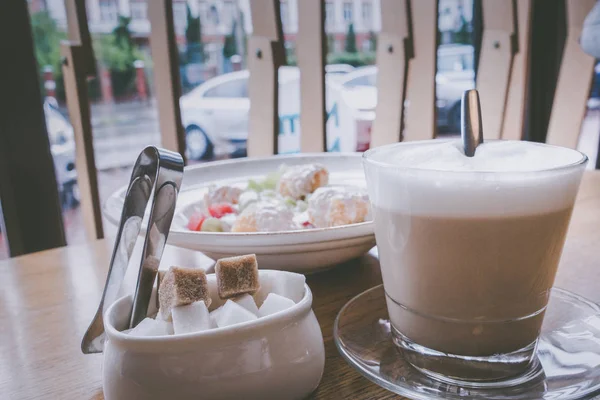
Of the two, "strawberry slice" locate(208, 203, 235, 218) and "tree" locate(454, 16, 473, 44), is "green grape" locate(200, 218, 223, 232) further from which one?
"tree" locate(454, 16, 473, 44)

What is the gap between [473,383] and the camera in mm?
408

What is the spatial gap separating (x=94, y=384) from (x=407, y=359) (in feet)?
0.87

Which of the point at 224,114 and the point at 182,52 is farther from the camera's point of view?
the point at 224,114

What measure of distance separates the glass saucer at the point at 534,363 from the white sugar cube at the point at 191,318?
132mm

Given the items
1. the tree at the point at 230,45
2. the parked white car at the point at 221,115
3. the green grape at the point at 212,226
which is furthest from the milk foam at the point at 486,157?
the parked white car at the point at 221,115

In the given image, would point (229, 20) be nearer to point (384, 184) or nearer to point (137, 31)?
point (137, 31)

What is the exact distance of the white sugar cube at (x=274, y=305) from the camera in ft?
1.36

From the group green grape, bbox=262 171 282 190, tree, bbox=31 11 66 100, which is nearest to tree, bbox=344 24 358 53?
tree, bbox=31 11 66 100

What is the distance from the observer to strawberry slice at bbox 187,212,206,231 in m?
0.76

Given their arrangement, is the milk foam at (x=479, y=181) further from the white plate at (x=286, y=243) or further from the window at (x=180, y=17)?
the window at (x=180, y=17)

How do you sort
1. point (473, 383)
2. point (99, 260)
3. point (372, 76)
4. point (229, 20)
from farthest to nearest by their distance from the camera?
1. point (372, 76)
2. point (229, 20)
3. point (99, 260)
4. point (473, 383)

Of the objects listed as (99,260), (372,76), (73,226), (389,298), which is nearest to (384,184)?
(389,298)

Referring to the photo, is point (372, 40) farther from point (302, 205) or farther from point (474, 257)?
point (474, 257)

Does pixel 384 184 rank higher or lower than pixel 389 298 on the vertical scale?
higher
